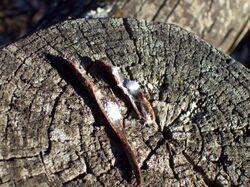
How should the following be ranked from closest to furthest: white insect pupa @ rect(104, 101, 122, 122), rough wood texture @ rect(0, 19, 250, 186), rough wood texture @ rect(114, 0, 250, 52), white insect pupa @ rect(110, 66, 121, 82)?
rough wood texture @ rect(0, 19, 250, 186) < white insect pupa @ rect(104, 101, 122, 122) < white insect pupa @ rect(110, 66, 121, 82) < rough wood texture @ rect(114, 0, 250, 52)

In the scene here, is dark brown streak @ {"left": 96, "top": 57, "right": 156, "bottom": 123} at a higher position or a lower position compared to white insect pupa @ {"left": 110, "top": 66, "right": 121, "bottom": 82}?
lower

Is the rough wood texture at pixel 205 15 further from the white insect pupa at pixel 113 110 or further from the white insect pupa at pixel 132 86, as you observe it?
the white insect pupa at pixel 113 110

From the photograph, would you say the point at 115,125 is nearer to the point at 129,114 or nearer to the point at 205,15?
the point at 129,114

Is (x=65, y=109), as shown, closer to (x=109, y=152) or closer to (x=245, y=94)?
(x=109, y=152)

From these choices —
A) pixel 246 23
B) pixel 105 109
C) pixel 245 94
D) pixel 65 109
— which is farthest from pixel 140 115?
pixel 246 23

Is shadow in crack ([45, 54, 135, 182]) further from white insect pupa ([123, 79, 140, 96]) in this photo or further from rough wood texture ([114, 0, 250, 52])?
rough wood texture ([114, 0, 250, 52])

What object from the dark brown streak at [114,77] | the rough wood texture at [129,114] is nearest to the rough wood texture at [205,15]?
the rough wood texture at [129,114]

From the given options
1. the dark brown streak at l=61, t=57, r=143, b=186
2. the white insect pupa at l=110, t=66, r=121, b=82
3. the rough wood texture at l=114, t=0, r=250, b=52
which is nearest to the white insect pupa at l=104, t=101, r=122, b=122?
the dark brown streak at l=61, t=57, r=143, b=186
